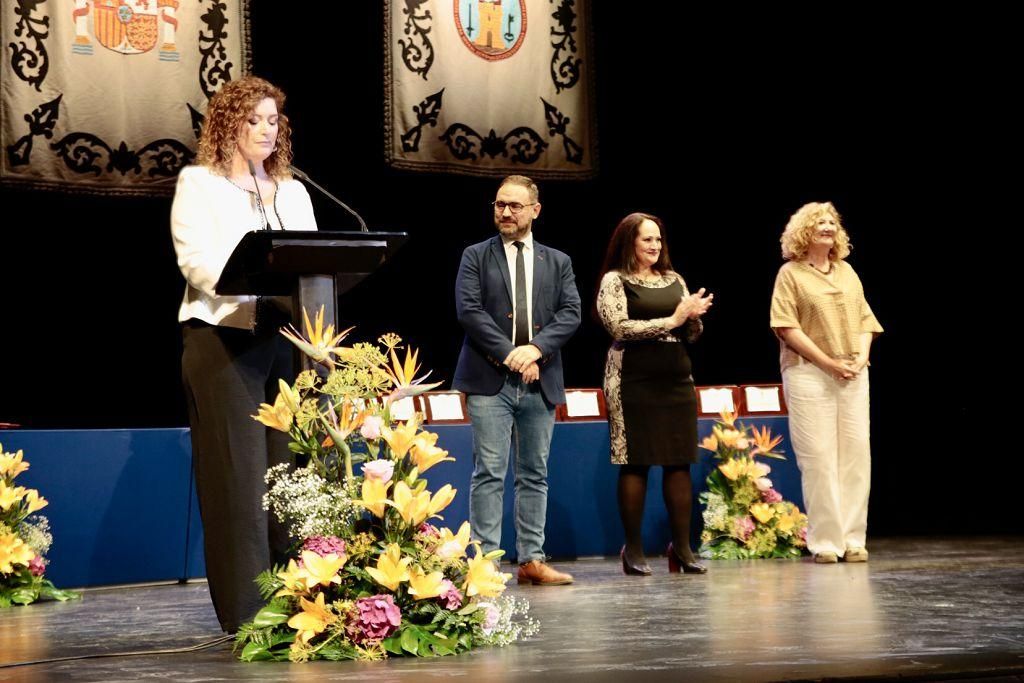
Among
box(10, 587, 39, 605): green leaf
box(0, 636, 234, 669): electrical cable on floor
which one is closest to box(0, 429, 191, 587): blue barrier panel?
box(10, 587, 39, 605): green leaf

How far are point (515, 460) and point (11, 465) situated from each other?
1805mm

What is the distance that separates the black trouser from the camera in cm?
305

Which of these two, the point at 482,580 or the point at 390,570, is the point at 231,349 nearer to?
the point at 390,570

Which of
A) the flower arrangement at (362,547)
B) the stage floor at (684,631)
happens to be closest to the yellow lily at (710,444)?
the stage floor at (684,631)

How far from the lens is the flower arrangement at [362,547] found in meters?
2.69

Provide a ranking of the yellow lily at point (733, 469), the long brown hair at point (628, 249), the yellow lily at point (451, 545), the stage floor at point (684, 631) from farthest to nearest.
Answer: the yellow lily at point (733, 469) < the long brown hair at point (628, 249) < the yellow lily at point (451, 545) < the stage floor at point (684, 631)

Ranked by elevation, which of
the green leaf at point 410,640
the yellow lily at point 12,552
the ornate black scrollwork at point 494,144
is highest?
the ornate black scrollwork at point 494,144

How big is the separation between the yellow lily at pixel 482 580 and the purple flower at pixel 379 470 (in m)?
0.28

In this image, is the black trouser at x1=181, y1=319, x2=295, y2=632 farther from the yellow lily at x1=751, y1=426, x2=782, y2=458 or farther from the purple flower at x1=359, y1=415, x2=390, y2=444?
the yellow lily at x1=751, y1=426, x2=782, y2=458

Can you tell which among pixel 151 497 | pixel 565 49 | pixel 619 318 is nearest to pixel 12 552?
pixel 151 497

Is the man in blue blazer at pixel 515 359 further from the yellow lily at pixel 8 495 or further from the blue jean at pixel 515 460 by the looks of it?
the yellow lily at pixel 8 495

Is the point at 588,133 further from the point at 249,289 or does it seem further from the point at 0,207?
the point at 249,289

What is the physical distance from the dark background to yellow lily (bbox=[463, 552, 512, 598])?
386 centimetres

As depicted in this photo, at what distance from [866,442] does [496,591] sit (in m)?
2.98
